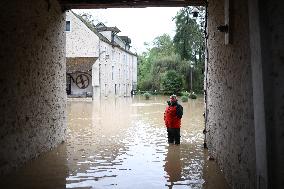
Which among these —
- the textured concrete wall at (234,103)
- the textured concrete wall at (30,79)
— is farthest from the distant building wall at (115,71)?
the textured concrete wall at (234,103)

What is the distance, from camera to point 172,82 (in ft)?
188

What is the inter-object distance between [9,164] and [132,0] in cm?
713

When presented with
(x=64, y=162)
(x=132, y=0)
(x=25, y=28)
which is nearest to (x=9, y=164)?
(x=64, y=162)

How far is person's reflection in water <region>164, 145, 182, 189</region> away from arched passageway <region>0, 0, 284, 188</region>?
1.04 metres

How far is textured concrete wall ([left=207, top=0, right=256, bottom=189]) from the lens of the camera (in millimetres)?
5805

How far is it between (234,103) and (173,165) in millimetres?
2917

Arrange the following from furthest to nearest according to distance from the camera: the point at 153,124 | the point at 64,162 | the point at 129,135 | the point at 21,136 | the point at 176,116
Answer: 1. the point at 153,124
2. the point at 129,135
3. the point at 176,116
4. the point at 64,162
5. the point at 21,136

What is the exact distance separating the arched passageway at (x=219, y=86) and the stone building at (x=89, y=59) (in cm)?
3085

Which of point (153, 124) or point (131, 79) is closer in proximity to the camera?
point (153, 124)

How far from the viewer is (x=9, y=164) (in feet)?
27.4

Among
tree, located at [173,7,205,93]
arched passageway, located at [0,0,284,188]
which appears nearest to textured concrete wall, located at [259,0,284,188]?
arched passageway, located at [0,0,284,188]

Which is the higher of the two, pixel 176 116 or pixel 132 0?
pixel 132 0

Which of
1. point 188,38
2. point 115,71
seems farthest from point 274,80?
point 188,38

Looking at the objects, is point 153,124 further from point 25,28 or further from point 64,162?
point 25,28
